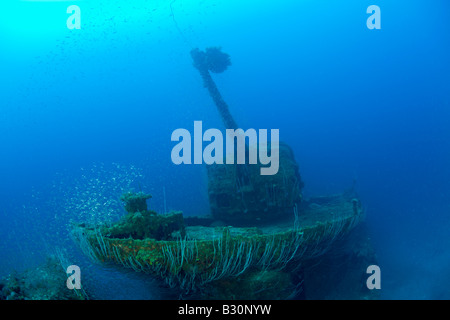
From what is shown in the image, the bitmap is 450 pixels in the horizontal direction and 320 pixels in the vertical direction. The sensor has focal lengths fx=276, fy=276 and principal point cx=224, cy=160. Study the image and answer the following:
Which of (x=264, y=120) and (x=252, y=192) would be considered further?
(x=264, y=120)

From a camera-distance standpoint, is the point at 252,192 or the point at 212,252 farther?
the point at 252,192

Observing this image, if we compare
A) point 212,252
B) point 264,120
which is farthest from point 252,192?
point 264,120

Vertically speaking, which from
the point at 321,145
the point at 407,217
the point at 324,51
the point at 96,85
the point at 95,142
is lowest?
A: the point at 407,217

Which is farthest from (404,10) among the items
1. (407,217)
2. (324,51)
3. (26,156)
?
(26,156)

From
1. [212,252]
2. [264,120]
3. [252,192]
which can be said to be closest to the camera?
[212,252]

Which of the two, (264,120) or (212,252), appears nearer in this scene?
(212,252)

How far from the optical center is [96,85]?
449 ft

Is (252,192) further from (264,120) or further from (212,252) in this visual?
(264,120)

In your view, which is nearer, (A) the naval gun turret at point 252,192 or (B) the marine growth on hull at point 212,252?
(B) the marine growth on hull at point 212,252

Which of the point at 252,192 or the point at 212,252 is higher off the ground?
the point at 252,192

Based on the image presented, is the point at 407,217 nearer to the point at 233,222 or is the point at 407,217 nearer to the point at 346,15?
the point at 233,222

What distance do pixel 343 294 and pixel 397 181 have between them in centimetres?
3841

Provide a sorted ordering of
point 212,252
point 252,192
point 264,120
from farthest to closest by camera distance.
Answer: point 264,120, point 252,192, point 212,252

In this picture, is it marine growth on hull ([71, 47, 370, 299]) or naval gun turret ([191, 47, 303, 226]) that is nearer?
marine growth on hull ([71, 47, 370, 299])
